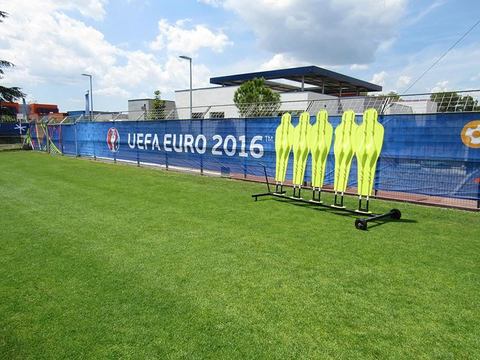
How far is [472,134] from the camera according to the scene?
8195 mm

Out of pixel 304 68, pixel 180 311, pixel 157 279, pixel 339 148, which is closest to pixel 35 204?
pixel 157 279

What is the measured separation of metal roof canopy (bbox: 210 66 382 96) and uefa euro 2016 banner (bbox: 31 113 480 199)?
84.8 feet

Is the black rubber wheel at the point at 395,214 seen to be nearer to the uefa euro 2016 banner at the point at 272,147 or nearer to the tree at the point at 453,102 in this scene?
the uefa euro 2016 banner at the point at 272,147

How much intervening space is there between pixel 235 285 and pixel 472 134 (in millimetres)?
7007

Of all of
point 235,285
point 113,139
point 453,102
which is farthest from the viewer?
point 113,139

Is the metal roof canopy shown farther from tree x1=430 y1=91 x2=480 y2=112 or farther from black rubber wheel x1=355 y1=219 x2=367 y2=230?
black rubber wheel x1=355 y1=219 x2=367 y2=230

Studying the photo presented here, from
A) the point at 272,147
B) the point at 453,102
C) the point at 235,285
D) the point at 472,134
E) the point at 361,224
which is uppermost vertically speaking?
the point at 453,102

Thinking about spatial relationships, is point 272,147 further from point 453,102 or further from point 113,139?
point 113,139

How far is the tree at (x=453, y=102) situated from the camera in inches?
326

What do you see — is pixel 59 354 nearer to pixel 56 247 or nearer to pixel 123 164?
pixel 56 247

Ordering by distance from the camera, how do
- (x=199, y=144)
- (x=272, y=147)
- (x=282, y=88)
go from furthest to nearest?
(x=282, y=88) < (x=199, y=144) < (x=272, y=147)

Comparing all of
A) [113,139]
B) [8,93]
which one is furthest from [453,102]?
[8,93]

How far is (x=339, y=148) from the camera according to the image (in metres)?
8.04

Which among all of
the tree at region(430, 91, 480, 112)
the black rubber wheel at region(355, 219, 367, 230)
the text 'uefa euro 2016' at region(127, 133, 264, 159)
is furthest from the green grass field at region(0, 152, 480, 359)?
the text 'uefa euro 2016' at region(127, 133, 264, 159)
